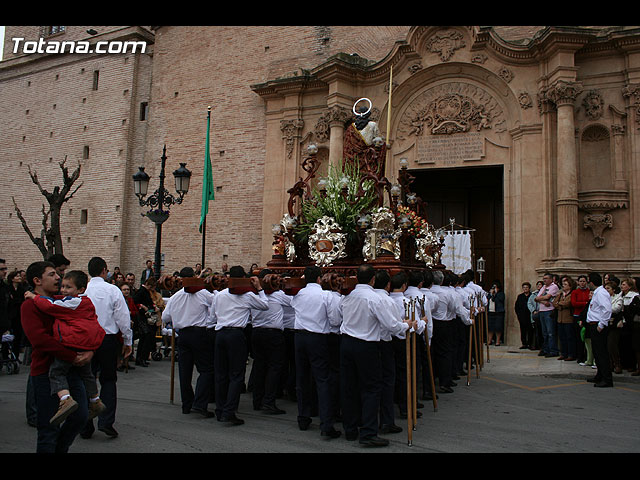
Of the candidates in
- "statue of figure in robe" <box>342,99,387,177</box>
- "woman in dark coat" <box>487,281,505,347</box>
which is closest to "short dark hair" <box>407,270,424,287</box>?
"statue of figure in robe" <box>342,99,387,177</box>

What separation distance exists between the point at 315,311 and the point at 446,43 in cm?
1348

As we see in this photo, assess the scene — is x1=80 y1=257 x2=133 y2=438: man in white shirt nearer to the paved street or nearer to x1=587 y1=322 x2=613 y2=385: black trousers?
the paved street

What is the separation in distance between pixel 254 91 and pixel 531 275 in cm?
1185

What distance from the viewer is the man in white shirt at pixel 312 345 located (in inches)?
263

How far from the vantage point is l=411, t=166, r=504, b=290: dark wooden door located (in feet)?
65.2

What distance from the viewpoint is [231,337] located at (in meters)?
7.27

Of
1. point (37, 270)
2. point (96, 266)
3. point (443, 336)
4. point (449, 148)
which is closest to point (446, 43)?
point (449, 148)

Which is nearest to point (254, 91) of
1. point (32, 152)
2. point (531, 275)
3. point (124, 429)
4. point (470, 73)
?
point (470, 73)

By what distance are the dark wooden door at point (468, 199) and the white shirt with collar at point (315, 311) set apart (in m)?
13.6

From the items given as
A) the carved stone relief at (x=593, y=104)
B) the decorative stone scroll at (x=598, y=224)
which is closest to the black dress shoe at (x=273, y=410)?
the decorative stone scroll at (x=598, y=224)

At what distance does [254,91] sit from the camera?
2069cm

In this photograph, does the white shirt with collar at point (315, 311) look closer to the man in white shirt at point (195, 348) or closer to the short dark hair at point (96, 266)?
the man in white shirt at point (195, 348)

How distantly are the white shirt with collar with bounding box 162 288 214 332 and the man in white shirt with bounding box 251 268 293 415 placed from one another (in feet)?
2.17
